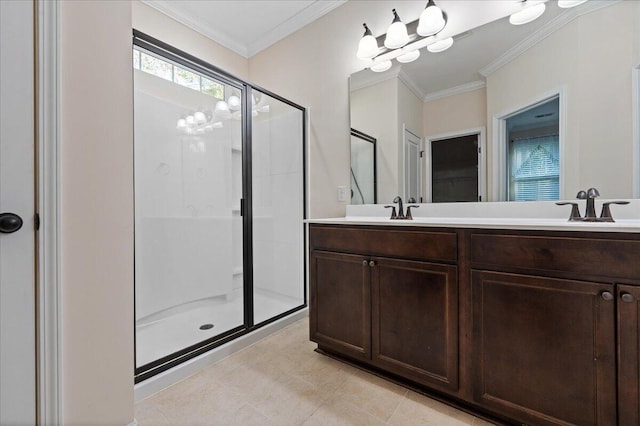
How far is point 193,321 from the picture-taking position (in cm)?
221

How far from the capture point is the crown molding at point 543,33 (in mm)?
1385

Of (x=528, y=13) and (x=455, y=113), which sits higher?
(x=528, y=13)

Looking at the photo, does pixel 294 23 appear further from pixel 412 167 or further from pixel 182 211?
pixel 182 211

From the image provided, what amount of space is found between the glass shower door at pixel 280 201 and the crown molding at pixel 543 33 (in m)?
1.48

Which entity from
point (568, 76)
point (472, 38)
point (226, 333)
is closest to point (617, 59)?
point (568, 76)

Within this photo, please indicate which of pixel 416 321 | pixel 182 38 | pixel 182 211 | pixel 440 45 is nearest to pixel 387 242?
pixel 416 321

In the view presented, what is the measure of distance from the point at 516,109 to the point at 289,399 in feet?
6.52

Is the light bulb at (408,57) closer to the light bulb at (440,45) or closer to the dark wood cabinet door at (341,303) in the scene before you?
the light bulb at (440,45)

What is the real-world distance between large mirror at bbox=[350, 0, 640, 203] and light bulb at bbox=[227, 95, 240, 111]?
3.24 ft

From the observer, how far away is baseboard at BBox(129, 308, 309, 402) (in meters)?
1.42

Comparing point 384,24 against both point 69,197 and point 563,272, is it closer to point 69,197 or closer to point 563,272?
point 563,272

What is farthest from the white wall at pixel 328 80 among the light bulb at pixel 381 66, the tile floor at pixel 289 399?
the tile floor at pixel 289 399

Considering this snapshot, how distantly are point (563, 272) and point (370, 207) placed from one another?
1287 millimetres

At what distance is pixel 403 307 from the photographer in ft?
4.65
